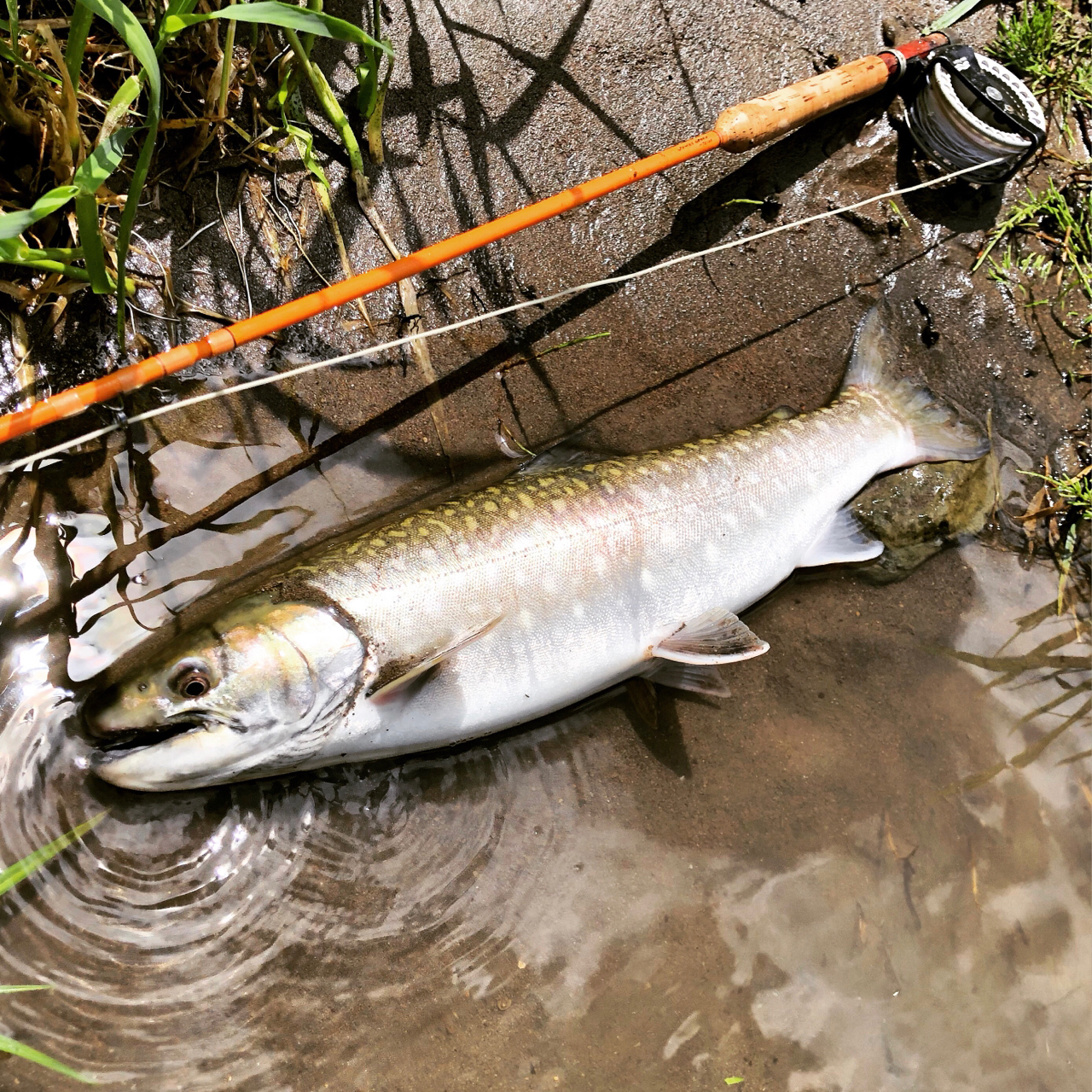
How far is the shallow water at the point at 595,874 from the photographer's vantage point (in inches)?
103

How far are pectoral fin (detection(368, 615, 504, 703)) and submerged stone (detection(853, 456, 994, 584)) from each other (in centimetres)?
168

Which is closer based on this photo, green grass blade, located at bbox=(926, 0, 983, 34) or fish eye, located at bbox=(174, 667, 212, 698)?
fish eye, located at bbox=(174, 667, 212, 698)

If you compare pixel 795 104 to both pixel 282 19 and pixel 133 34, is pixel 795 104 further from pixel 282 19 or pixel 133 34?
pixel 133 34

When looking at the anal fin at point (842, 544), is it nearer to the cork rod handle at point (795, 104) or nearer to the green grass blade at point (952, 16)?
the cork rod handle at point (795, 104)

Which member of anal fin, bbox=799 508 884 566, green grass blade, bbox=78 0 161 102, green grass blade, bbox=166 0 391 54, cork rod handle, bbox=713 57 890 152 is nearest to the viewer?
green grass blade, bbox=78 0 161 102

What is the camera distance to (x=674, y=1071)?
279 centimetres

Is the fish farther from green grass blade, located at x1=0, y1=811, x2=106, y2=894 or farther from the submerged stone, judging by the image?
green grass blade, located at x1=0, y1=811, x2=106, y2=894

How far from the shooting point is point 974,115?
3.24m

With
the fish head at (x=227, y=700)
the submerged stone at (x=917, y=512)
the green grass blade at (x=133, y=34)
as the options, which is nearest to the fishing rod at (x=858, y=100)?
the green grass blade at (x=133, y=34)

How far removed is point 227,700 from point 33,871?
0.88 m

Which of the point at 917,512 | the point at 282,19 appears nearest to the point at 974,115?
the point at 917,512

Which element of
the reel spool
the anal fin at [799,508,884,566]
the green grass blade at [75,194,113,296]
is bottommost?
the anal fin at [799,508,884,566]

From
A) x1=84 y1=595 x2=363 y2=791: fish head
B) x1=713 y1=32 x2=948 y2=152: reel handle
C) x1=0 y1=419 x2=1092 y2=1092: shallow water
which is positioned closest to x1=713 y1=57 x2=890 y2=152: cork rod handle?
x1=713 y1=32 x2=948 y2=152: reel handle

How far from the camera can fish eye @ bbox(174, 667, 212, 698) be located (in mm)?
2439
